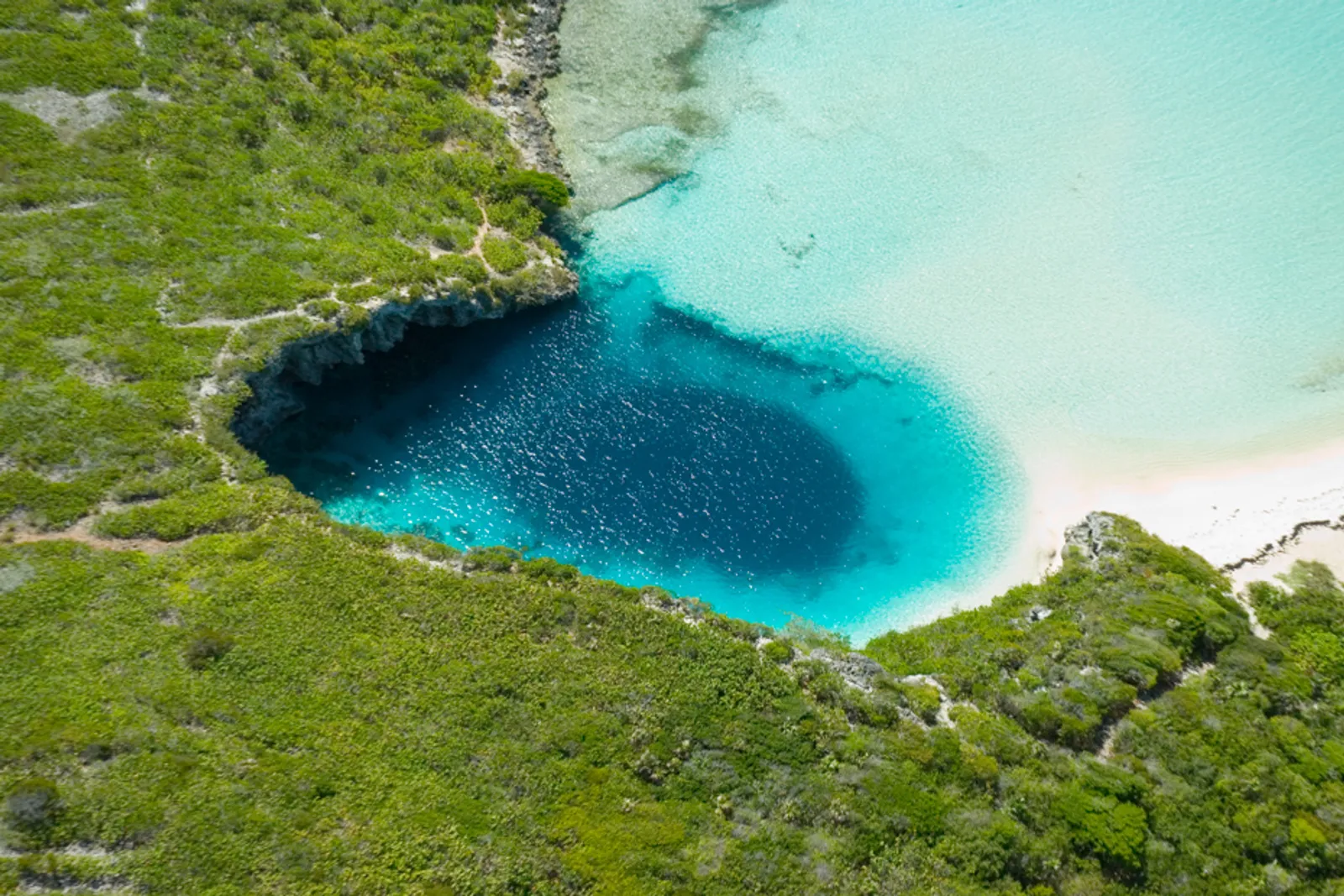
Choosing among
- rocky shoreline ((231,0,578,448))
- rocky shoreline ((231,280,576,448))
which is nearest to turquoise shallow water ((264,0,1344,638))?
rocky shoreline ((231,280,576,448))

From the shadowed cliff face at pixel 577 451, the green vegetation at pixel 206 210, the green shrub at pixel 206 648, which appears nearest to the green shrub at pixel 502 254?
the green vegetation at pixel 206 210

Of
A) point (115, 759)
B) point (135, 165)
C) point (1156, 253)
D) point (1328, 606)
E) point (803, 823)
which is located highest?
point (1156, 253)

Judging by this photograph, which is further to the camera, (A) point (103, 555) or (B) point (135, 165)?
(B) point (135, 165)

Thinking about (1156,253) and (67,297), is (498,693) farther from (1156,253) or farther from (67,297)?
(1156,253)

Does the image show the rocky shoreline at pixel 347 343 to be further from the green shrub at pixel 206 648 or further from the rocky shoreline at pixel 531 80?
the green shrub at pixel 206 648

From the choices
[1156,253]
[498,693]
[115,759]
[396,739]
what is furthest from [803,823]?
[1156,253]

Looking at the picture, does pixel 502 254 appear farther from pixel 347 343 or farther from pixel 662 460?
pixel 662 460
